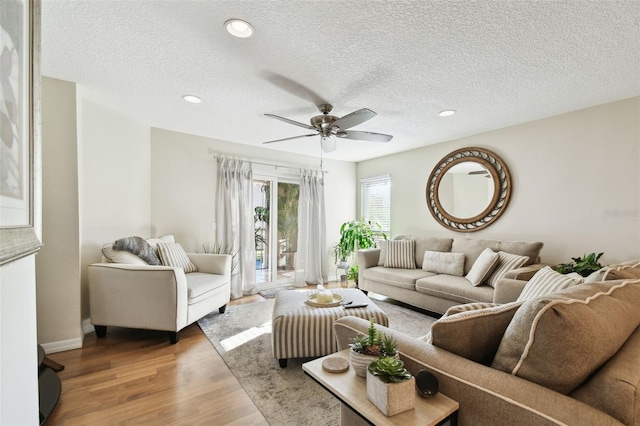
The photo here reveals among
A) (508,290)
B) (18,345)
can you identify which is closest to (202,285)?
(18,345)

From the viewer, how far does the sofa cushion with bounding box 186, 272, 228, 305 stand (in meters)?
2.92

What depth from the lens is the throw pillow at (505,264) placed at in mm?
3045

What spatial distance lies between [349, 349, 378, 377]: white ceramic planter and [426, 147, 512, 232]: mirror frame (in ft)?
11.3

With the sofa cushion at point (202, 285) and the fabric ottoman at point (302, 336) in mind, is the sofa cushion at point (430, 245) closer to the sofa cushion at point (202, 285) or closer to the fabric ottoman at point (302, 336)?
the fabric ottoman at point (302, 336)

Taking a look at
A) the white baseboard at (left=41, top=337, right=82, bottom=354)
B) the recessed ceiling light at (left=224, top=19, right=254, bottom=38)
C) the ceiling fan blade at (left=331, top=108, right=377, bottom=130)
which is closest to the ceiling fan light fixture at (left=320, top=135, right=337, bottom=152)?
A: the ceiling fan blade at (left=331, top=108, right=377, bottom=130)

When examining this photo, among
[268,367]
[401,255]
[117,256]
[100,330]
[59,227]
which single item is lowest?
[268,367]

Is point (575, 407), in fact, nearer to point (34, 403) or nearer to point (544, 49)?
point (34, 403)

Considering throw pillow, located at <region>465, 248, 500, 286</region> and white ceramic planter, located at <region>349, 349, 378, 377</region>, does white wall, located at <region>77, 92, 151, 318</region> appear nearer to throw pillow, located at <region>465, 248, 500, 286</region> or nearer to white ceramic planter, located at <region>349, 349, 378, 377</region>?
white ceramic planter, located at <region>349, 349, 378, 377</region>

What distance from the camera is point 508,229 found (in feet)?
12.1

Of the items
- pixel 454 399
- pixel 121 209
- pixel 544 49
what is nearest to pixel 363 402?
pixel 454 399

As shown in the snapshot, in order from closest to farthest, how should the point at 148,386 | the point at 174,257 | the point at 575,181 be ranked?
the point at 148,386 → the point at 575,181 → the point at 174,257

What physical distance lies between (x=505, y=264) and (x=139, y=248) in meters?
4.00

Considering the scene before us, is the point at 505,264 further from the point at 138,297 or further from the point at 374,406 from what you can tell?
the point at 138,297

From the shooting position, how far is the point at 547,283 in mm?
1857
